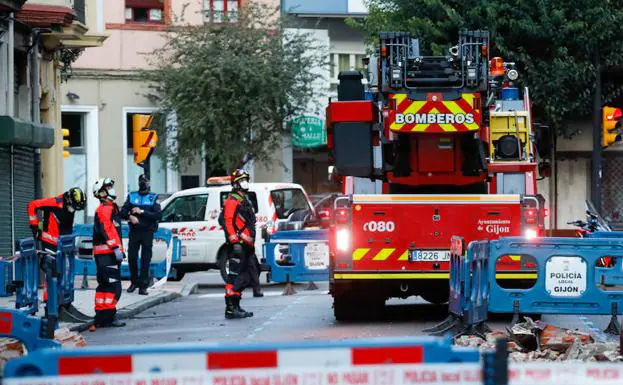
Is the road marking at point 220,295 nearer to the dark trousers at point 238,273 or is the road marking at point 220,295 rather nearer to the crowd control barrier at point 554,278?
the dark trousers at point 238,273

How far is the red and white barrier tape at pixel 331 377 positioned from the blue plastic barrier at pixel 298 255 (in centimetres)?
1757

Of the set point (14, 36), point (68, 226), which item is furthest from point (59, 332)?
point (14, 36)

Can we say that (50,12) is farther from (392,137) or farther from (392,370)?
(392,370)

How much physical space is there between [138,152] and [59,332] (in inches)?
533

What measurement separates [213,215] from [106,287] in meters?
9.11

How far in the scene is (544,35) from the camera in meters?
34.7

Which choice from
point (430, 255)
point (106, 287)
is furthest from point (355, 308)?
point (106, 287)

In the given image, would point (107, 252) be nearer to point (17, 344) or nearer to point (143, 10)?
point (17, 344)

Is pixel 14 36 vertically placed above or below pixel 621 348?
above

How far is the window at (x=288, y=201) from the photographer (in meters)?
26.2

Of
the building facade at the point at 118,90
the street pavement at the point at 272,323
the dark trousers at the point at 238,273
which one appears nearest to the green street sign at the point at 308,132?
the building facade at the point at 118,90

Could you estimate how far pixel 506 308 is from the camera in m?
14.7

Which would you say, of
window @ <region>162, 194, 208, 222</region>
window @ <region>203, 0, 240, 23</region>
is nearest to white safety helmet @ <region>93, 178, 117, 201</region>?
window @ <region>162, 194, 208, 222</region>

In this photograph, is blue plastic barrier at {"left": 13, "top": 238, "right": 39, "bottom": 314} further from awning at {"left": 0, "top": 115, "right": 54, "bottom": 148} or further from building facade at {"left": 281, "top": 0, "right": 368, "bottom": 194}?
building facade at {"left": 281, "top": 0, "right": 368, "bottom": 194}
